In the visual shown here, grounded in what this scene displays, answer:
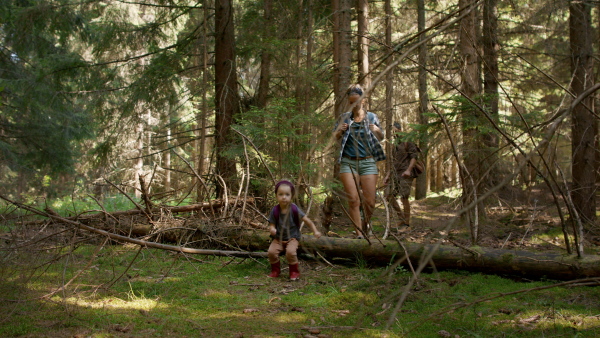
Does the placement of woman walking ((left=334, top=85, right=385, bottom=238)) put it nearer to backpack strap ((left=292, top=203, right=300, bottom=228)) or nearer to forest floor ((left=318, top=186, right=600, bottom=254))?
forest floor ((left=318, top=186, right=600, bottom=254))

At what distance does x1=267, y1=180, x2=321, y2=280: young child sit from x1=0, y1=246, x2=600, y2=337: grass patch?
0.20 meters

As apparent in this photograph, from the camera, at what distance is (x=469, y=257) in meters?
4.69

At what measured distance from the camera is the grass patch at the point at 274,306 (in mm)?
3173

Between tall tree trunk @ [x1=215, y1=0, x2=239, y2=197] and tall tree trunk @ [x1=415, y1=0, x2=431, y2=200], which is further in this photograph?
tall tree trunk @ [x1=215, y1=0, x2=239, y2=197]

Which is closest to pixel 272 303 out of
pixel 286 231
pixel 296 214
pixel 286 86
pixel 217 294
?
pixel 217 294

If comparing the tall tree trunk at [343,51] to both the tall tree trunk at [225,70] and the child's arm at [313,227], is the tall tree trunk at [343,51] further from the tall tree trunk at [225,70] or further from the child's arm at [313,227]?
the child's arm at [313,227]

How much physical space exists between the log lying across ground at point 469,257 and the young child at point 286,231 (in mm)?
308

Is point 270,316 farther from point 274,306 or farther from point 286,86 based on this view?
point 286,86

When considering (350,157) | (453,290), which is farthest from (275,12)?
(453,290)

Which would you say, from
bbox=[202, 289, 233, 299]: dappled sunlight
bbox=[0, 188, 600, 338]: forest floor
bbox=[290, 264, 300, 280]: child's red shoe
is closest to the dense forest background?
bbox=[290, 264, 300, 280]: child's red shoe

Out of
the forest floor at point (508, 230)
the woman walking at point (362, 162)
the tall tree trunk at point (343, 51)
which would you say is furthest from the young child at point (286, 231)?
the tall tree trunk at point (343, 51)

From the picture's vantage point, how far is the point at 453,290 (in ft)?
13.6

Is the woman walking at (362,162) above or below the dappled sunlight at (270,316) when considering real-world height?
above

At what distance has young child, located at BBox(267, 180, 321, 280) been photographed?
4.93 metres
